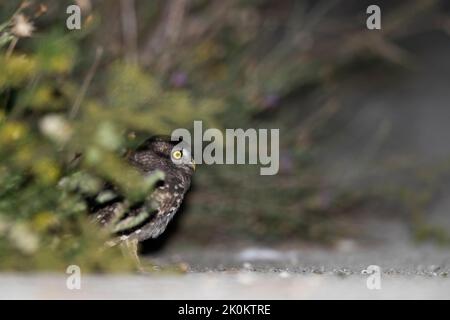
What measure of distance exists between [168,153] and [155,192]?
0.75ft

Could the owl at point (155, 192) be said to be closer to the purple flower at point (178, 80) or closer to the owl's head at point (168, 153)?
the owl's head at point (168, 153)

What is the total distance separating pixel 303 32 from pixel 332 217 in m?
0.83

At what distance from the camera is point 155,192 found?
8.38 feet

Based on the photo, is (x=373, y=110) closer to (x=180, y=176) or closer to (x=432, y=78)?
(x=432, y=78)

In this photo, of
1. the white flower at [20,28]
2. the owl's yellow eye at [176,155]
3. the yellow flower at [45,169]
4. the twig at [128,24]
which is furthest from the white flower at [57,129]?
the twig at [128,24]

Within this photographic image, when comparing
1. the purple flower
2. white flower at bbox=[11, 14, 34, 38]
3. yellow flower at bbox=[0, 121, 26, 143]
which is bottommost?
yellow flower at bbox=[0, 121, 26, 143]

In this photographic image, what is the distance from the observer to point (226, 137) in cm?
325

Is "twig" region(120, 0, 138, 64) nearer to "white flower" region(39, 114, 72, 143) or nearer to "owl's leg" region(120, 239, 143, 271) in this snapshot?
"owl's leg" region(120, 239, 143, 271)

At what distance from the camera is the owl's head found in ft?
8.86

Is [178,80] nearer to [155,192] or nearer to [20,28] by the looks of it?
[155,192]

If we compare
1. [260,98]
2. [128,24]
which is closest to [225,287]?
[260,98]

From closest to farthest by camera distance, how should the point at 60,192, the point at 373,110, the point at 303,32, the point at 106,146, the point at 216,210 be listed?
the point at 106,146
the point at 60,192
the point at 216,210
the point at 303,32
the point at 373,110

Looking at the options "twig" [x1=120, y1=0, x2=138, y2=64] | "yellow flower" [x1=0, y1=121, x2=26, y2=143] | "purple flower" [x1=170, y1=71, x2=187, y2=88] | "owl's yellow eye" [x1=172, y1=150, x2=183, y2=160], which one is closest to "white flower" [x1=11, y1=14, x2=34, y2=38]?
"yellow flower" [x1=0, y1=121, x2=26, y2=143]
